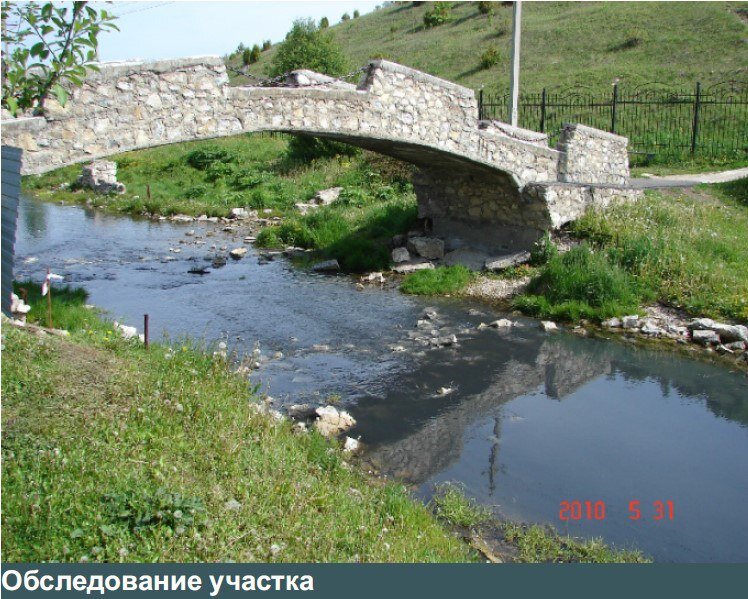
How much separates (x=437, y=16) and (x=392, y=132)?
108 ft

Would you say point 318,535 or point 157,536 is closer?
point 157,536

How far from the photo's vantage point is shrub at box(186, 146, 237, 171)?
25281 millimetres

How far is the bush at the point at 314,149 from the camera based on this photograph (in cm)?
2283

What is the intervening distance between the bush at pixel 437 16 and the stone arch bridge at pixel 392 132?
29.5 m

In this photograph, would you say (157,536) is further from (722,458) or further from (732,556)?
(722,458)

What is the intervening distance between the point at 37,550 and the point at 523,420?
5.56 meters

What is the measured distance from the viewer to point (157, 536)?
479 centimetres

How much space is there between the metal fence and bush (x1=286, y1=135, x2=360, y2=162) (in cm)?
403

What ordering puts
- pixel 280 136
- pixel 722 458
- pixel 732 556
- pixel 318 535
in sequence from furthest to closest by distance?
pixel 280 136
pixel 722 458
pixel 732 556
pixel 318 535

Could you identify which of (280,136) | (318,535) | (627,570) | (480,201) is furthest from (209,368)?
(280,136)

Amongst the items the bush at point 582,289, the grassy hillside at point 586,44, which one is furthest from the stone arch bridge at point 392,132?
the grassy hillside at point 586,44

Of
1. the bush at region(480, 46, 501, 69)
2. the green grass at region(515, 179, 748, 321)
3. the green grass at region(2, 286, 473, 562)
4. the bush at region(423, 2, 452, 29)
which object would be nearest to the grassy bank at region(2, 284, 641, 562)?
the green grass at region(2, 286, 473, 562)

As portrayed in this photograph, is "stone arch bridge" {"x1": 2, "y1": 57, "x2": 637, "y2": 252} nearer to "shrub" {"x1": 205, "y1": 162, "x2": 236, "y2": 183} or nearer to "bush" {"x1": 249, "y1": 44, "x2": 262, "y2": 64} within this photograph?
"shrub" {"x1": 205, "y1": 162, "x2": 236, "y2": 183}

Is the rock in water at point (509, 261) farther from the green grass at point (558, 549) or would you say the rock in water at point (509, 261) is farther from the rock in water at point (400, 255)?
the green grass at point (558, 549)
